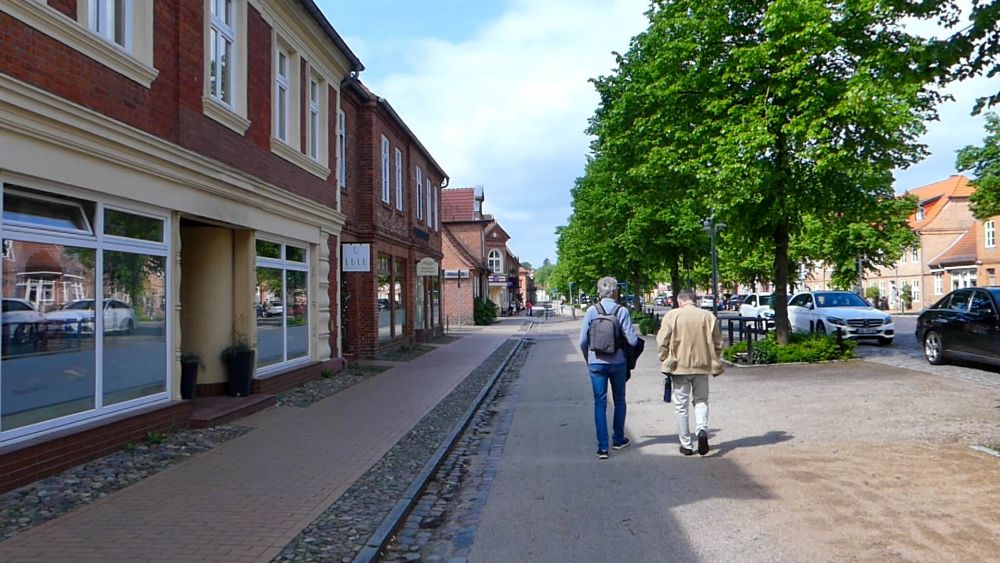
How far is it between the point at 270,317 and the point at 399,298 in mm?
10755

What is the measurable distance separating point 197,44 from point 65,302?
4067mm

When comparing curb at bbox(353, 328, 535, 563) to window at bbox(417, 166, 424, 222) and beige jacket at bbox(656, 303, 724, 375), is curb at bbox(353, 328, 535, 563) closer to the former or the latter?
beige jacket at bbox(656, 303, 724, 375)

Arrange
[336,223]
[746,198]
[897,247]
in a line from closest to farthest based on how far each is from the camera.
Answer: [746,198] → [336,223] → [897,247]

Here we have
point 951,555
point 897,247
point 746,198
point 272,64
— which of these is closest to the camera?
point 951,555

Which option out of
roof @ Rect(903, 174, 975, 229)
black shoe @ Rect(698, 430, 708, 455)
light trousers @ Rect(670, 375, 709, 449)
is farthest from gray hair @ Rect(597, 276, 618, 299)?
roof @ Rect(903, 174, 975, 229)

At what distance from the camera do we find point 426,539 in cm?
527

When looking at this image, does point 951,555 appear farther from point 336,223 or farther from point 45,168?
point 336,223

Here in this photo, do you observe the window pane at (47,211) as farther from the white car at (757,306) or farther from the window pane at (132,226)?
the white car at (757,306)

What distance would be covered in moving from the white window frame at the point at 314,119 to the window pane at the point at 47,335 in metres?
7.21

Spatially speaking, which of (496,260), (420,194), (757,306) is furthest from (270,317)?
(496,260)

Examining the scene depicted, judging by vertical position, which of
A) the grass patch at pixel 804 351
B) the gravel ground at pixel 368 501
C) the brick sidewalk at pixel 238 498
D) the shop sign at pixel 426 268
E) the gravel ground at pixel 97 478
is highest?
the shop sign at pixel 426 268

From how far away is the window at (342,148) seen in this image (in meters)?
16.9

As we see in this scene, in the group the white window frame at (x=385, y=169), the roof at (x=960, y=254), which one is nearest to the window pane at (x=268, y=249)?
the white window frame at (x=385, y=169)

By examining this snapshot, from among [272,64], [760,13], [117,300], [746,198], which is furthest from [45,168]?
[760,13]
